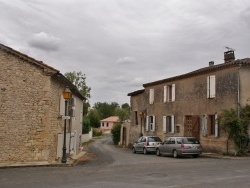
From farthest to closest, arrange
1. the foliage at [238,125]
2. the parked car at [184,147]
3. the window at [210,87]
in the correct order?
the window at [210,87], the parked car at [184,147], the foliage at [238,125]

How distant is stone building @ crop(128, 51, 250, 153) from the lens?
75.9 feet

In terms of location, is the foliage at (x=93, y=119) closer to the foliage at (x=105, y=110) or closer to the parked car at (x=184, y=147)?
the foliage at (x=105, y=110)

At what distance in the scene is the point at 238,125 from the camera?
22078 mm

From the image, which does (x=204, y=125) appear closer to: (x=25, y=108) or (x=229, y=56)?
(x=229, y=56)

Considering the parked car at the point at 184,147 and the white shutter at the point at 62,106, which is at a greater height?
the white shutter at the point at 62,106

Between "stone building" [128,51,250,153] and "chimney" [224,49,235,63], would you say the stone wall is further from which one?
"chimney" [224,49,235,63]

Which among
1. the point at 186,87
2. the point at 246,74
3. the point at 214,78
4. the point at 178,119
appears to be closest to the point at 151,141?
the point at 178,119

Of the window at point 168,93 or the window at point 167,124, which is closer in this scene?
the window at point 167,124

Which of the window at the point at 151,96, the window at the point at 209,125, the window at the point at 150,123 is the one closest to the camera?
the window at the point at 209,125

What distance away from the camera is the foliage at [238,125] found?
72.9ft

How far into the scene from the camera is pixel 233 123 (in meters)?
22.2

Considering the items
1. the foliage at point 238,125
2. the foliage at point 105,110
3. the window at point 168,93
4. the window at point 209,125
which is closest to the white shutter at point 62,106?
the foliage at point 238,125

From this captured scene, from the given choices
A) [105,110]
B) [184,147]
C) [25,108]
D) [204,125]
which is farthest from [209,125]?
[105,110]

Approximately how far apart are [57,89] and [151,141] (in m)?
10.5
